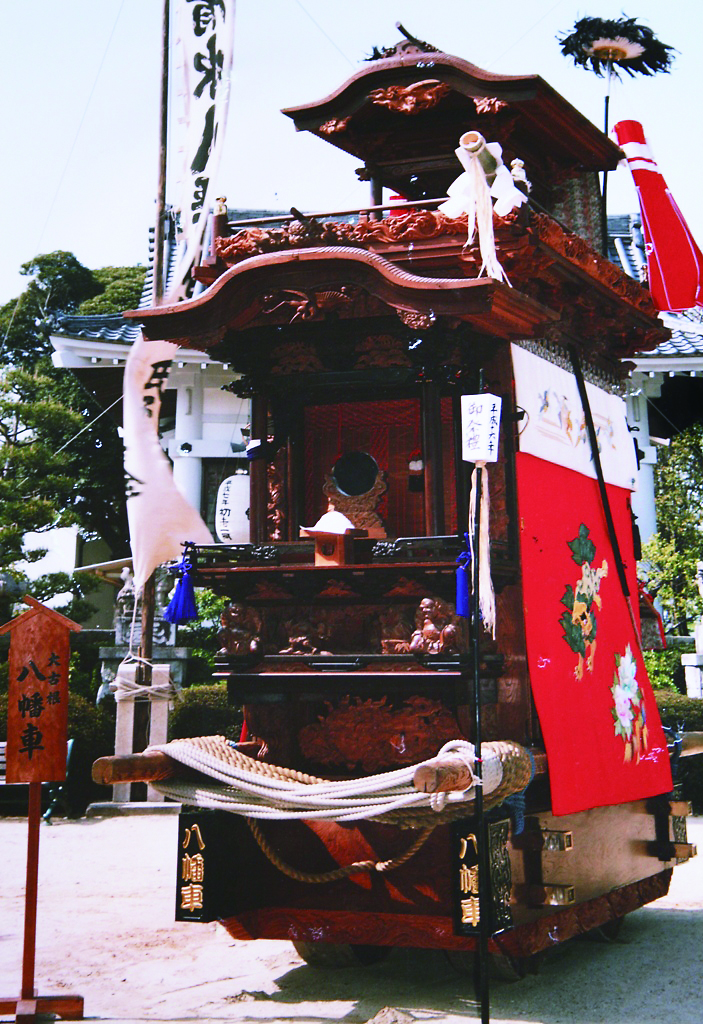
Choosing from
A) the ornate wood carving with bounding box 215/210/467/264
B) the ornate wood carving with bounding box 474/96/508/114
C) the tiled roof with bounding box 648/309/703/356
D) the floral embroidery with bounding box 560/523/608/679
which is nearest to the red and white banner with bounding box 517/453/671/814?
the floral embroidery with bounding box 560/523/608/679

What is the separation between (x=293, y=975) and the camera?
7188 mm

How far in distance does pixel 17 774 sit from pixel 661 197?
268 inches

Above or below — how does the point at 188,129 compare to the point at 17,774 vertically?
above

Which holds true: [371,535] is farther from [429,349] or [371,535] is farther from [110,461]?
[110,461]

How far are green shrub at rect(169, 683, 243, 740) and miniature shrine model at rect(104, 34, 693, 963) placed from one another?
8833 millimetres

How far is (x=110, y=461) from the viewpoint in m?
23.6

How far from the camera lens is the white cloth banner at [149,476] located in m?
7.60

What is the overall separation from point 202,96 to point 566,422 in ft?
12.7

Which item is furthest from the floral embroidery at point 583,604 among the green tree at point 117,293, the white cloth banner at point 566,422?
the green tree at point 117,293

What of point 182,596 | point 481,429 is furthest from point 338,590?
point 481,429

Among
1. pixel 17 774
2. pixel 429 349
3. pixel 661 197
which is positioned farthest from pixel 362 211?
pixel 17 774

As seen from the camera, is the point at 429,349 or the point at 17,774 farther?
the point at 429,349

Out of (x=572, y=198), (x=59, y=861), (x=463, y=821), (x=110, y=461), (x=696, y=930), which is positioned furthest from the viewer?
(x=110, y=461)

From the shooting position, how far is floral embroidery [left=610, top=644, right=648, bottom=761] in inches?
319
